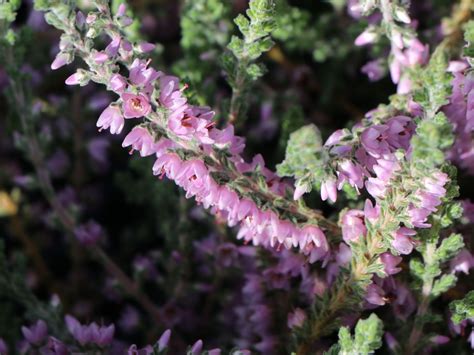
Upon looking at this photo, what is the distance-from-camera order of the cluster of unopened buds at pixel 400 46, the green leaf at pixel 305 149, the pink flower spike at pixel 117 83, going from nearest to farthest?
the green leaf at pixel 305 149, the pink flower spike at pixel 117 83, the cluster of unopened buds at pixel 400 46

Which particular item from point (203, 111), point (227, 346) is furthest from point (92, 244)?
point (203, 111)

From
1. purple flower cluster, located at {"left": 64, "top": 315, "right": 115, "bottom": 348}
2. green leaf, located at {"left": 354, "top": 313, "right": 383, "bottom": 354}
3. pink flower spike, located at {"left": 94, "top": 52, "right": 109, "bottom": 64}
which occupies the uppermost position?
pink flower spike, located at {"left": 94, "top": 52, "right": 109, "bottom": 64}

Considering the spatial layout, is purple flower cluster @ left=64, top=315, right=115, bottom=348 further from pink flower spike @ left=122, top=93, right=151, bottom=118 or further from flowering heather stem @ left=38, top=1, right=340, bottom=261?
pink flower spike @ left=122, top=93, right=151, bottom=118

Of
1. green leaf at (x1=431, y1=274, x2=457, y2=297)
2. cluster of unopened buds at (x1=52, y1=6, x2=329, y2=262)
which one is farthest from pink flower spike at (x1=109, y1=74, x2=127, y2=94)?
green leaf at (x1=431, y1=274, x2=457, y2=297)

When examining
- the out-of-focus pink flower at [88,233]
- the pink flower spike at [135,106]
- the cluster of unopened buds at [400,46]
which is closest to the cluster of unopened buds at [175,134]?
the pink flower spike at [135,106]

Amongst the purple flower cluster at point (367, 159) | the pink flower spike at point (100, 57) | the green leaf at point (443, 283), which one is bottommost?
the green leaf at point (443, 283)

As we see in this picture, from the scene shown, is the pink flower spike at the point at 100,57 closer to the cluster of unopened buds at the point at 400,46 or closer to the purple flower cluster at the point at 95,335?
the cluster of unopened buds at the point at 400,46

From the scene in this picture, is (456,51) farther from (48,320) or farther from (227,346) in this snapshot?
(48,320)

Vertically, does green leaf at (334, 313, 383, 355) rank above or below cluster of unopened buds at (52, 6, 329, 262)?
below

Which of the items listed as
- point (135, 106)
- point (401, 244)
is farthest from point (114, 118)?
point (401, 244)
